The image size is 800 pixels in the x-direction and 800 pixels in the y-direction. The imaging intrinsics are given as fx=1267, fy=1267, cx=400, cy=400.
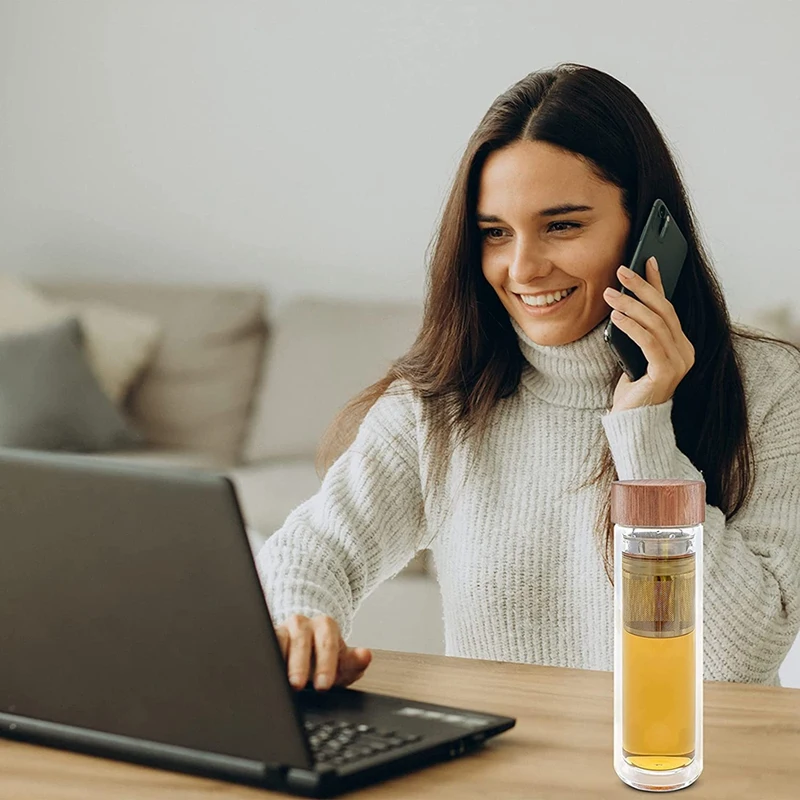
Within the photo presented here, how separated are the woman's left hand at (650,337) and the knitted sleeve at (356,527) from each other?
28cm

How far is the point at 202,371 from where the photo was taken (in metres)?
3.45

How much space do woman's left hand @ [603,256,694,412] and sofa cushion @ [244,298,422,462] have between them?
1.84 meters

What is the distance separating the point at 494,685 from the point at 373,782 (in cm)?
24

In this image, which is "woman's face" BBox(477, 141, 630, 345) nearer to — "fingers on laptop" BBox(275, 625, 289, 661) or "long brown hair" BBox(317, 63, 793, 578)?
"long brown hair" BBox(317, 63, 793, 578)

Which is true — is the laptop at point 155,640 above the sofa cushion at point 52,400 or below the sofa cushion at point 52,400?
above

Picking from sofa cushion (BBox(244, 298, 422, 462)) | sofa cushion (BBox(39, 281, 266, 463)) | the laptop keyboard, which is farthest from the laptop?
sofa cushion (BBox(39, 281, 266, 463))

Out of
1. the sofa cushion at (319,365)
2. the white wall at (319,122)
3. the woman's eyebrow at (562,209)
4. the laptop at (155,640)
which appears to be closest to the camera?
the laptop at (155,640)

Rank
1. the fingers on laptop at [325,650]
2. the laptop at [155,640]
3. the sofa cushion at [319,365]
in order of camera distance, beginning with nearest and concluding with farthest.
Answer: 1. the laptop at [155,640]
2. the fingers on laptop at [325,650]
3. the sofa cushion at [319,365]

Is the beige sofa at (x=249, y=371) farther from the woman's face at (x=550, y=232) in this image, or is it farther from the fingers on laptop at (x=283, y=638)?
the fingers on laptop at (x=283, y=638)

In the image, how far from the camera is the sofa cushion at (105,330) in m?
3.43

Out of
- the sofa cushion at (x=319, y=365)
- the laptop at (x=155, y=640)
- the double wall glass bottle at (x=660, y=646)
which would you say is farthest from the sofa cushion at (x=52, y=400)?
the double wall glass bottle at (x=660, y=646)

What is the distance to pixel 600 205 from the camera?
138 centimetres

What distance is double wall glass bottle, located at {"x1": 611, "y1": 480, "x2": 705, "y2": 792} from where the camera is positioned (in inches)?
27.6

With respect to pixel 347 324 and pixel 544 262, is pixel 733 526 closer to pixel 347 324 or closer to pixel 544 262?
pixel 544 262
